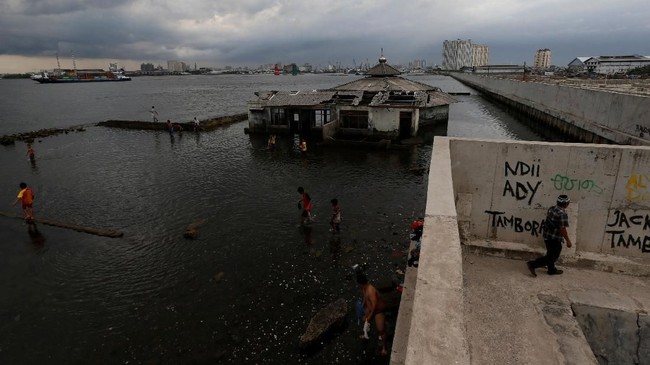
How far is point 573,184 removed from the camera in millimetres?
9070

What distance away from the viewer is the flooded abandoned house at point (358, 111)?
36.8 metres

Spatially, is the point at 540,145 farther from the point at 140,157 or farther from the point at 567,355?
the point at 140,157

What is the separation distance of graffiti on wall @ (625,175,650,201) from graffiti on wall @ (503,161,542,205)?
6.36 feet

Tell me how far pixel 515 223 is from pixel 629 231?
8.39 ft

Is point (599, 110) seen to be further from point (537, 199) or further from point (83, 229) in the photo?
point (83, 229)

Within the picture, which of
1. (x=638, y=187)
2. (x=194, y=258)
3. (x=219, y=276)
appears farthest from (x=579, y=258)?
(x=194, y=258)

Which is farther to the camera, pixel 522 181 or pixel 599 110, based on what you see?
pixel 599 110

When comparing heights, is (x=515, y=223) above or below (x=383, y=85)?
below

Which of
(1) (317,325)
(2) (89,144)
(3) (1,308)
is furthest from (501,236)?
(2) (89,144)

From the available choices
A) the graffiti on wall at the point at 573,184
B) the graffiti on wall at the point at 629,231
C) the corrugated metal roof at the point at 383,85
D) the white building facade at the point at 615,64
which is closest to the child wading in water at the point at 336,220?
the graffiti on wall at the point at 573,184

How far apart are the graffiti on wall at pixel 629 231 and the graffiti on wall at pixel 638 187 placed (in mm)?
437

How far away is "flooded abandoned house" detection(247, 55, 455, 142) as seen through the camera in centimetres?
3675

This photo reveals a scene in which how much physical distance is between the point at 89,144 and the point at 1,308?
106 ft

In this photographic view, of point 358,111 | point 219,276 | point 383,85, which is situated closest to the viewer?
point 219,276
